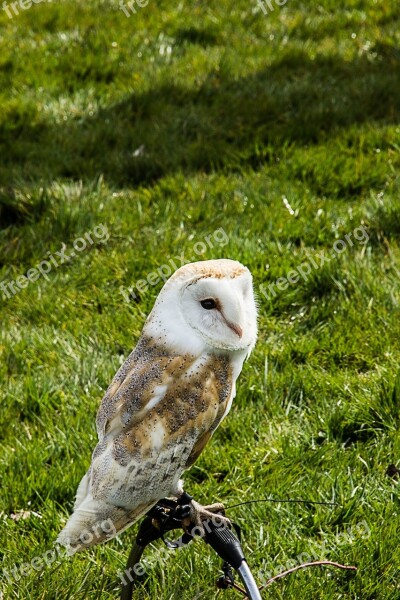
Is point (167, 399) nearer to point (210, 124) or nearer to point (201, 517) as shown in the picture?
point (201, 517)

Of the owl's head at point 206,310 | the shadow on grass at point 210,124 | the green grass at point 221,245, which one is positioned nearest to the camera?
the owl's head at point 206,310

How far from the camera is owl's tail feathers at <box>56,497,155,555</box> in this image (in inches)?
92.5

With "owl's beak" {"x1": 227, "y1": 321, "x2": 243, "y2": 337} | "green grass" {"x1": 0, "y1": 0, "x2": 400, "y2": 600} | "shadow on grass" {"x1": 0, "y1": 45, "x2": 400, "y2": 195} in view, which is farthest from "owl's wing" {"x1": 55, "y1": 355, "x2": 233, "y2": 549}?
"shadow on grass" {"x1": 0, "y1": 45, "x2": 400, "y2": 195}

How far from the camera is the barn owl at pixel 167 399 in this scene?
234cm

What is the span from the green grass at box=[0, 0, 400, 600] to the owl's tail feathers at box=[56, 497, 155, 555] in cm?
63

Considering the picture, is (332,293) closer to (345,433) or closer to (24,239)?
(345,433)

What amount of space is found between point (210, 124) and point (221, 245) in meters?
1.61

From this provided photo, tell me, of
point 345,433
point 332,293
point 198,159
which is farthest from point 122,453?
point 198,159

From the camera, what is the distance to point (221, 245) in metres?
4.72

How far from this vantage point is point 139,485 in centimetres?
235

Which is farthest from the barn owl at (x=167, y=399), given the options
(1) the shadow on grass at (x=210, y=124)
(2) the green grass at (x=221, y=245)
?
(1) the shadow on grass at (x=210, y=124)

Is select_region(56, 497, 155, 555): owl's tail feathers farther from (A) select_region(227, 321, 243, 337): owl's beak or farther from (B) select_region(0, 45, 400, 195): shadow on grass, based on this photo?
(B) select_region(0, 45, 400, 195): shadow on grass

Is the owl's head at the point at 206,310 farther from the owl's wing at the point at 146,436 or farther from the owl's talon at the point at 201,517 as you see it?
the owl's talon at the point at 201,517

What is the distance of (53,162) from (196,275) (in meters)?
3.71
